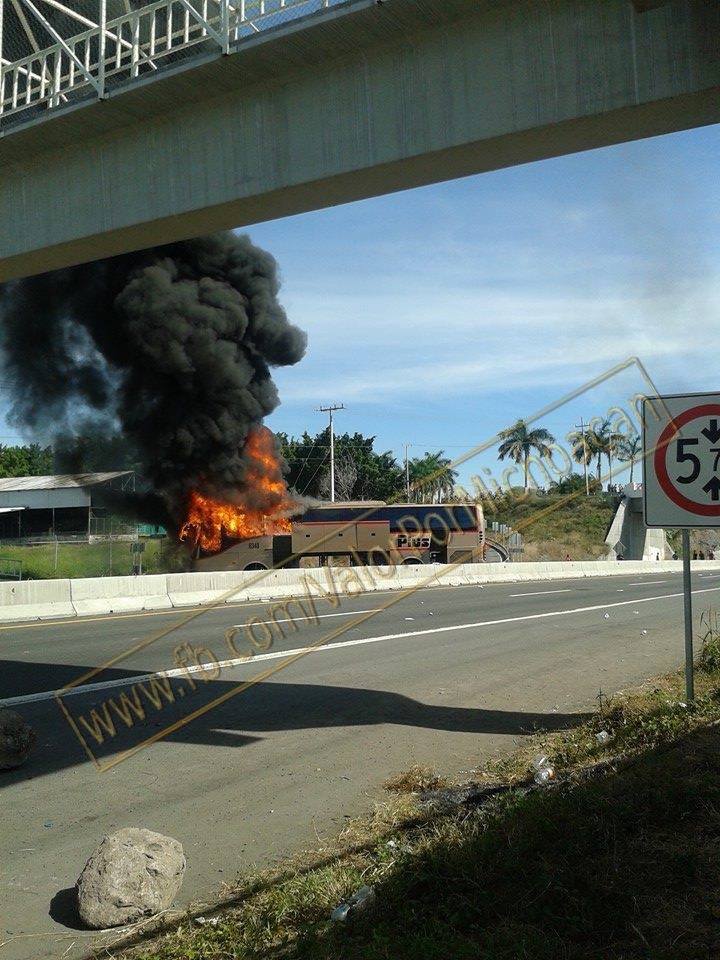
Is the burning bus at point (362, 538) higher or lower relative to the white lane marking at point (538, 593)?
higher

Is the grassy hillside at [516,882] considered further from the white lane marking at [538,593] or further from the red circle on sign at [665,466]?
the white lane marking at [538,593]

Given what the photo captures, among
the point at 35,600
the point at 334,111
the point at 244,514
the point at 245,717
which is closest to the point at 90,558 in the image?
the point at 244,514

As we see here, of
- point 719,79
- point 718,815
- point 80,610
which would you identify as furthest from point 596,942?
point 80,610

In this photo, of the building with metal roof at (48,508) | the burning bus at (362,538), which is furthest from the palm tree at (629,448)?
the building with metal roof at (48,508)

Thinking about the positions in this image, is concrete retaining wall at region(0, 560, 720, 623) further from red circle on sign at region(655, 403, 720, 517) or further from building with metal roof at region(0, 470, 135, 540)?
building with metal roof at region(0, 470, 135, 540)

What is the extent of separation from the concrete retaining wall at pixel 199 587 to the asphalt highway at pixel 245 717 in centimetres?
156

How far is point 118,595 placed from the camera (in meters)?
17.6

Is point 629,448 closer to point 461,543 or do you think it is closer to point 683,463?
point 683,463

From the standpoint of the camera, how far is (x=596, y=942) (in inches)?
121

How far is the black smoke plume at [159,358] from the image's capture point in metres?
30.6

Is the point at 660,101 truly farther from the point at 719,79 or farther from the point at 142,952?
the point at 142,952

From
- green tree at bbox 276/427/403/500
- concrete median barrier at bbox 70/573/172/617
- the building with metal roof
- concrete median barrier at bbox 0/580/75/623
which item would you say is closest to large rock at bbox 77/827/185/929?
concrete median barrier at bbox 0/580/75/623

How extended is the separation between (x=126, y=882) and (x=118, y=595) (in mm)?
14217

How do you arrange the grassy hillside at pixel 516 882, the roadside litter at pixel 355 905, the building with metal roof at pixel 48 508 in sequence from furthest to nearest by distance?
the building with metal roof at pixel 48 508
the roadside litter at pixel 355 905
the grassy hillside at pixel 516 882
